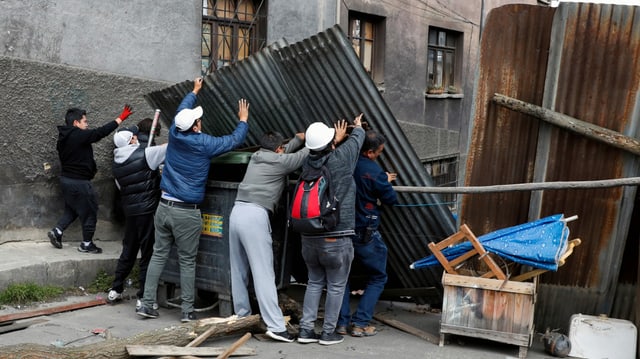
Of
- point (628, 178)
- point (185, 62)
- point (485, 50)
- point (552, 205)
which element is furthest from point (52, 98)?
point (628, 178)

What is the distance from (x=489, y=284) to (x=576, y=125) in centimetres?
146

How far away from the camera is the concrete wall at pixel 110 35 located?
23.9ft

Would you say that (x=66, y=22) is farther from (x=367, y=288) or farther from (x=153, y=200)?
(x=367, y=288)

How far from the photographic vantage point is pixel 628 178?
5.32 m

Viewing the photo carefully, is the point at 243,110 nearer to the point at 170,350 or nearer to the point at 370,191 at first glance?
the point at 370,191

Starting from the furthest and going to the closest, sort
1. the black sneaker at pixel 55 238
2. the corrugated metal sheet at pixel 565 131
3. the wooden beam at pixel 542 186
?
the black sneaker at pixel 55 238, the corrugated metal sheet at pixel 565 131, the wooden beam at pixel 542 186

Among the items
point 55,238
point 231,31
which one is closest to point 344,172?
point 55,238

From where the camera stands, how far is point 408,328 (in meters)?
6.12

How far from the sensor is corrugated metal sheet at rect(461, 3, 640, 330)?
553 centimetres

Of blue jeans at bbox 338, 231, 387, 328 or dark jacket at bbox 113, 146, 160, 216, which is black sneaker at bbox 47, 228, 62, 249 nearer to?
dark jacket at bbox 113, 146, 160, 216

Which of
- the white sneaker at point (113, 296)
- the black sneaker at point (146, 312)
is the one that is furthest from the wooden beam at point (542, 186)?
the white sneaker at point (113, 296)

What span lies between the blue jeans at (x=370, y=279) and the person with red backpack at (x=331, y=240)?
0.97 ft

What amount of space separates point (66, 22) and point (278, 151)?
335 centimetres

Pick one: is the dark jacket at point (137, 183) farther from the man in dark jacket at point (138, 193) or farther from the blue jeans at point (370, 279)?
the blue jeans at point (370, 279)
